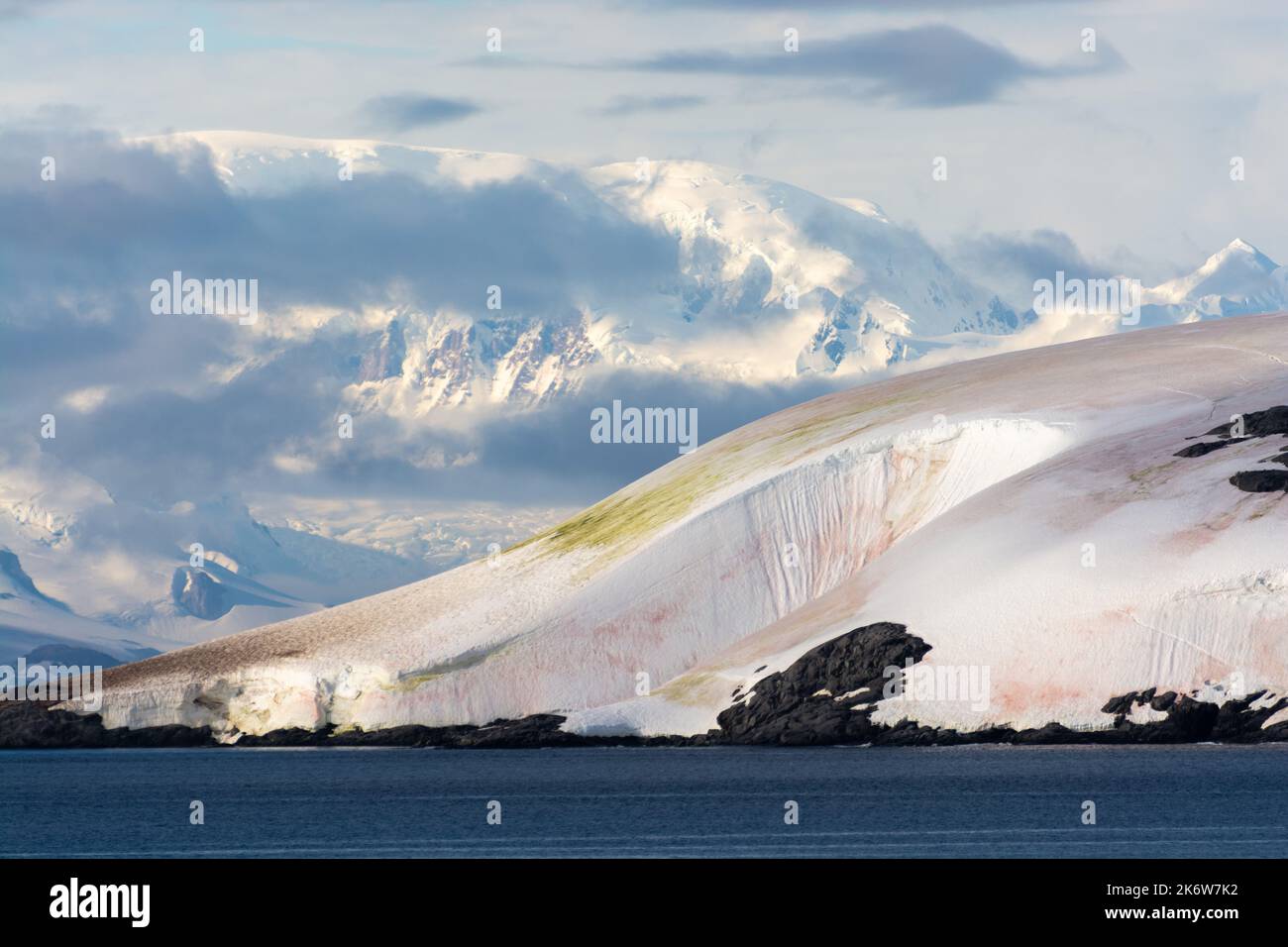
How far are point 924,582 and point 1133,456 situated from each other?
56.6 ft

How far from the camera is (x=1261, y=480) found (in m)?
123

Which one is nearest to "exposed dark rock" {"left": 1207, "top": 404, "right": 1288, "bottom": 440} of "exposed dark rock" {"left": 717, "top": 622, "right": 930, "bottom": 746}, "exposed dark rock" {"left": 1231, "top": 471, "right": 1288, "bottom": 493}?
"exposed dark rock" {"left": 1231, "top": 471, "right": 1288, "bottom": 493}

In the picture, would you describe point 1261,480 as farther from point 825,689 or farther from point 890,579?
point 825,689

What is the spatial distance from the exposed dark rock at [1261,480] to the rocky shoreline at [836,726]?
16.0 m

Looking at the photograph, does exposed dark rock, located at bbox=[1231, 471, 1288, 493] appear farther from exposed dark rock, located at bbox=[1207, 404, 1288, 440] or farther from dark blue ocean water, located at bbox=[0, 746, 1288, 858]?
dark blue ocean water, located at bbox=[0, 746, 1288, 858]

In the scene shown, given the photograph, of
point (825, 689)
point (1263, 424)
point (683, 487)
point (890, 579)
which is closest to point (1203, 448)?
point (1263, 424)

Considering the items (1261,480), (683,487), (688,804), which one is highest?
(683,487)

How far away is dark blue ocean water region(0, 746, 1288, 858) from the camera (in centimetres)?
6850

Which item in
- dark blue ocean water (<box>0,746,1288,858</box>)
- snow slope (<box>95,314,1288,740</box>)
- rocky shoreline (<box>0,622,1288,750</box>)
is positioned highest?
snow slope (<box>95,314,1288,740</box>)

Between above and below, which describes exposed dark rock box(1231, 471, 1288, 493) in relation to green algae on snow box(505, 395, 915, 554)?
below

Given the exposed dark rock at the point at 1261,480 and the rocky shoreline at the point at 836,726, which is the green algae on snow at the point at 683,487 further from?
the exposed dark rock at the point at 1261,480

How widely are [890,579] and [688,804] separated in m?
50.9

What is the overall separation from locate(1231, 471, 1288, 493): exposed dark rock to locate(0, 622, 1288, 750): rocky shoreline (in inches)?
629
